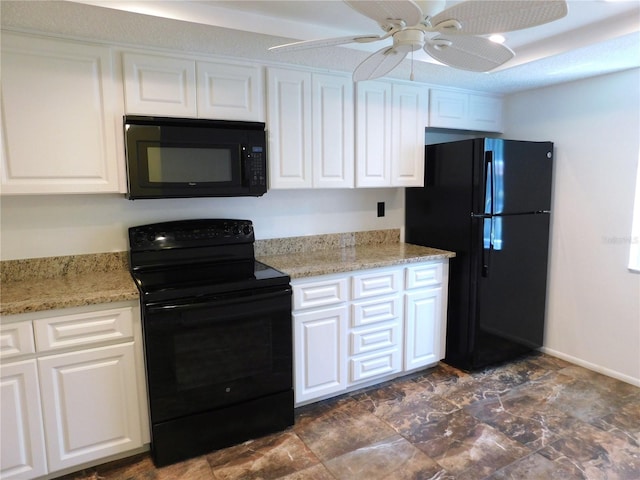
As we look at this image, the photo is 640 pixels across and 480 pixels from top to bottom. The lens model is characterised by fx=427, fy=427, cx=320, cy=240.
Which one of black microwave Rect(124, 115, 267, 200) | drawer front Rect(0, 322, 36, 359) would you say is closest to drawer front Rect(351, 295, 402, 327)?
black microwave Rect(124, 115, 267, 200)

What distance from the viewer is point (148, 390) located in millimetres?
2035

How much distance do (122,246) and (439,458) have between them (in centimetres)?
205

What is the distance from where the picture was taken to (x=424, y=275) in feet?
9.44

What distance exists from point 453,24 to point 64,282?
83.1 inches

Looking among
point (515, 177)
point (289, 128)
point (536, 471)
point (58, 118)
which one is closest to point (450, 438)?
point (536, 471)

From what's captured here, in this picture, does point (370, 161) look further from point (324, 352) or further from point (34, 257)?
point (34, 257)

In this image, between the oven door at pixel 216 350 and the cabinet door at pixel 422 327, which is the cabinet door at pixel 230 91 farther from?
the cabinet door at pixel 422 327

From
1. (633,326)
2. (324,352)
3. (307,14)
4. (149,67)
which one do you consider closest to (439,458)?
(324,352)

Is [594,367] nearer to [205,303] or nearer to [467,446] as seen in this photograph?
[467,446]

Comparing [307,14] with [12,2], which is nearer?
[12,2]

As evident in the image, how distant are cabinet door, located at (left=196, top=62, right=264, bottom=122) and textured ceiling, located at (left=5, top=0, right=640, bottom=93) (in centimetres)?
9

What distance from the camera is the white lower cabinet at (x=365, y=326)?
2479mm

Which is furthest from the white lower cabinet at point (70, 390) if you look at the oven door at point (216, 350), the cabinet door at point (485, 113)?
the cabinet door at point (485, 113)

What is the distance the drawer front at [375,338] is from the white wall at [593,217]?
139 cm
